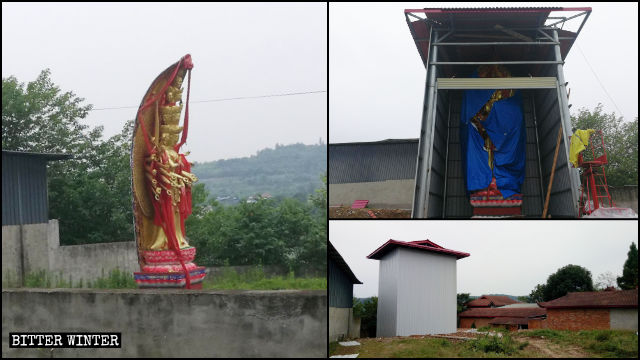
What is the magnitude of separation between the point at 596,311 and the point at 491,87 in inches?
167

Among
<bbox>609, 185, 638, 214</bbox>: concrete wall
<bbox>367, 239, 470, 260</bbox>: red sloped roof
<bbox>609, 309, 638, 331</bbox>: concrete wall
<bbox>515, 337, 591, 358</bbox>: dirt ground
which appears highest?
<bbox>609, 185, 638, 214</bbox>: concrete wall

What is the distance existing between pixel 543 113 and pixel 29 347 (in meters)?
9.85

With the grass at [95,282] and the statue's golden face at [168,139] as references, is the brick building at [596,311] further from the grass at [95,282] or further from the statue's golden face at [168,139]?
the grass at [95,282]

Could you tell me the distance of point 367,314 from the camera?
400 inches

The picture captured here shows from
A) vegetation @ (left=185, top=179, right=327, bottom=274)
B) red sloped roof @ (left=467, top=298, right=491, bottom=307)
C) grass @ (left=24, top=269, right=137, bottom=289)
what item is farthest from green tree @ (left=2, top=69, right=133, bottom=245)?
red sloped roof @ (left=467, top=298, right=491, bottom=307)

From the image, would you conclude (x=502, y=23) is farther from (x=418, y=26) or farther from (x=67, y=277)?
(x=67, y=277)

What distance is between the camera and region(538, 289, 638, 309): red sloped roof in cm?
812

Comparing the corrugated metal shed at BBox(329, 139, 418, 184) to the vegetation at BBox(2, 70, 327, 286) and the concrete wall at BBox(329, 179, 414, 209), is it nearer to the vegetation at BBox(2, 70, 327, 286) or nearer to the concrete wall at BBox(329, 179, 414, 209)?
the concrete wall at BBox(329, 179, 414, 209)

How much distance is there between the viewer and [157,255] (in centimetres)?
749

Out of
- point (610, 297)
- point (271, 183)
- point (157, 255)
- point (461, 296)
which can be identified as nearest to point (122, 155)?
point (157, 255)

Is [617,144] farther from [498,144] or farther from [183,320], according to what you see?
[183,320]

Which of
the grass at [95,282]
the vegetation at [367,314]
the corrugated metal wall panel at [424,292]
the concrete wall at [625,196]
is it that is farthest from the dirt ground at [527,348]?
the concrete wall at [625,196]

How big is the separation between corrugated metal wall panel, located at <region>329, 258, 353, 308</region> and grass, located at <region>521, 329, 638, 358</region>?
296cm

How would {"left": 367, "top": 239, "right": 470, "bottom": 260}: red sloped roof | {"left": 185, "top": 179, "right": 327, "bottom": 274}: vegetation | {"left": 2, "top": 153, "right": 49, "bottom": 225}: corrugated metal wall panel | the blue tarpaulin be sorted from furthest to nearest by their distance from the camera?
{"left": 185, "top": 179, "right": 327, "bottom": 274}: vegetation
the blue tarpaulin
{"left": 2, "top": 153, "right": 49, "bottom": 225}: corrugated metal wall panel
{"left": 367, "top": 239, "right": 470, "bottom": 260}: red sloped roof
